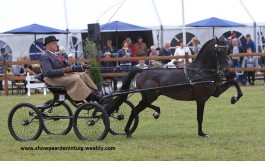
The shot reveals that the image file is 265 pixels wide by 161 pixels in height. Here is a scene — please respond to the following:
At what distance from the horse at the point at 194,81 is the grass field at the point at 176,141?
1.72 ft

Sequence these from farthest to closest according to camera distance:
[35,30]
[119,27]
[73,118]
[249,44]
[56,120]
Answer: [119,27], [249,44], [35,30], [56,120], [73,118]

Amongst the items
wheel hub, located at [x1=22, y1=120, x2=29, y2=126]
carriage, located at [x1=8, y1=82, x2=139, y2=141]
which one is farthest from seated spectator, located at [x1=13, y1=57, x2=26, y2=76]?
wheel hub, located at [x1=22, y1=120, x2=29, y2=126]

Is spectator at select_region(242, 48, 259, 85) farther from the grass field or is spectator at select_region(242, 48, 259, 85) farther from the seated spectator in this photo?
the grass field

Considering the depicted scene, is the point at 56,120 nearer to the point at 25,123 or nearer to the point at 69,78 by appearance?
the point at 25,123

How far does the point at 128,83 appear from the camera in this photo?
38.4 feet

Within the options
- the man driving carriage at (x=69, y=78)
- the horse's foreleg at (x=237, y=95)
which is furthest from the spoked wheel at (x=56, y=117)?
the horse's foreleg at (x=237, y=95)

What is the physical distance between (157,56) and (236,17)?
514 cm

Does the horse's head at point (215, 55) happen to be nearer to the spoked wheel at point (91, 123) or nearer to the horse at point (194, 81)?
the horse at point (194, 81)

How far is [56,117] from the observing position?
1151 cm

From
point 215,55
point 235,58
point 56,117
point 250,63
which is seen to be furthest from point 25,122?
point 235,58

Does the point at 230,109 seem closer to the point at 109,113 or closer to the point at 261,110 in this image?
the point at 261,110

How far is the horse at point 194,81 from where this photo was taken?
11.4 metres

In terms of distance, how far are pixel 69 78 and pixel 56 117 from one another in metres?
0.71

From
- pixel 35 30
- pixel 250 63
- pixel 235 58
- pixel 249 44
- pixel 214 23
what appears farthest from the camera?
pixel 214 23
